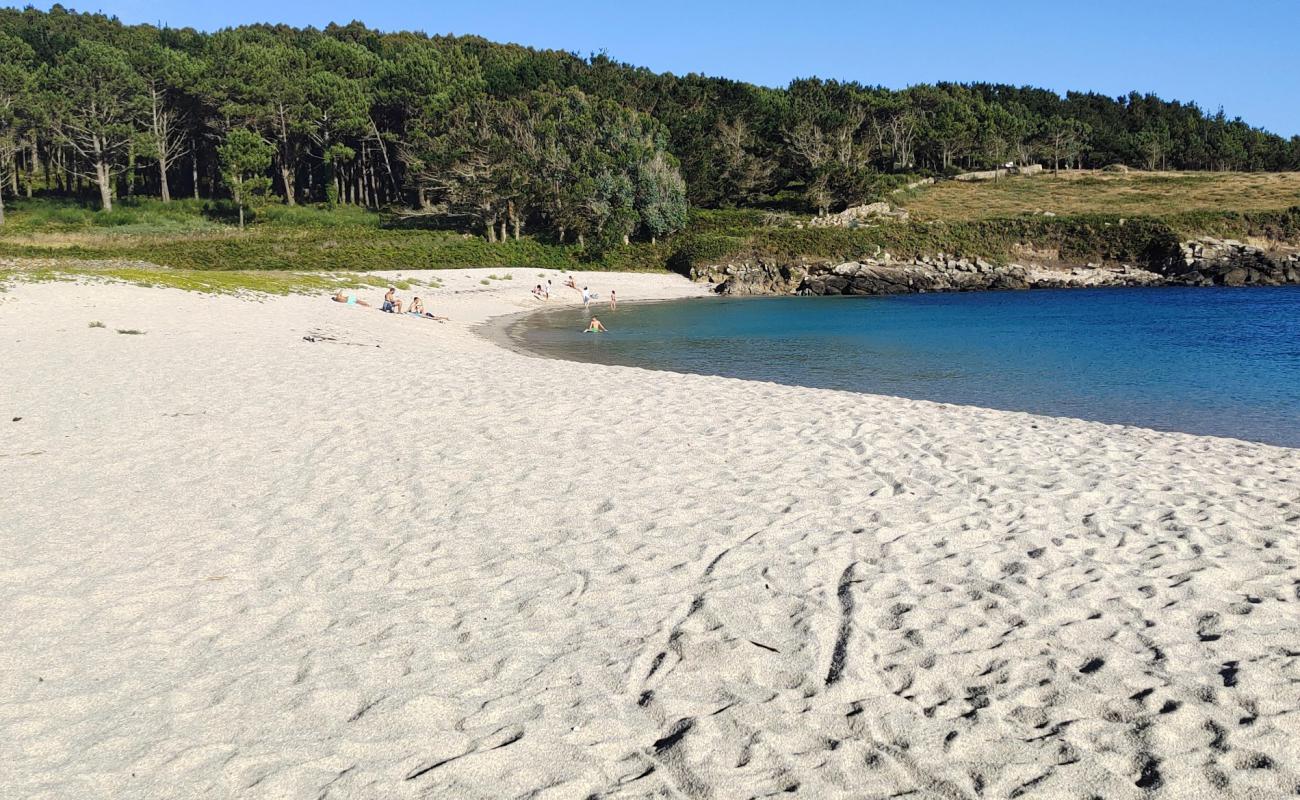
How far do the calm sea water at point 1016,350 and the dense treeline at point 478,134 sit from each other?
25.0 meters

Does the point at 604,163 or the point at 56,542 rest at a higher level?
the point at 604,163

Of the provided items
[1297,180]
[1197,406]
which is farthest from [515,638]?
[1297,180]

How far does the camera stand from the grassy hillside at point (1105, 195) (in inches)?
2854

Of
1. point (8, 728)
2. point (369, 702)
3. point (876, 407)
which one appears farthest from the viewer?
point (876, 407)

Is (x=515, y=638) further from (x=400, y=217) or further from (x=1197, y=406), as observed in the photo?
(x=400, y=217)

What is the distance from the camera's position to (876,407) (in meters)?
13.1

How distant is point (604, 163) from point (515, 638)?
203 feet

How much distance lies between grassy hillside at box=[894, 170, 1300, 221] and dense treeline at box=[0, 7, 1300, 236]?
23.2 feet

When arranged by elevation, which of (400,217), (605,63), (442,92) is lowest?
(400,217)

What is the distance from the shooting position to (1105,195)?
81750mm

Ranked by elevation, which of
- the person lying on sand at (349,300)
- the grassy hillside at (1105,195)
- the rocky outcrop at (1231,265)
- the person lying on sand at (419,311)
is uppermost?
the grassy hillside at (1105,195)

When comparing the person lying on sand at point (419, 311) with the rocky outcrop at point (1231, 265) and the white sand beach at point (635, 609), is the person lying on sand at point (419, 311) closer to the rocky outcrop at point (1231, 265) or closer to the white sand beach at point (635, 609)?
the white sand beach at point (635, 609)

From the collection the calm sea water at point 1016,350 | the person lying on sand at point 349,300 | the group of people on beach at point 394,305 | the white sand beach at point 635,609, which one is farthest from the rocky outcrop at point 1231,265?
the white sand beach at point 635,609

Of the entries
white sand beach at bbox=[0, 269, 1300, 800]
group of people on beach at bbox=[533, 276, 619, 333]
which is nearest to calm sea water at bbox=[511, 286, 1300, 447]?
group of people on beach at bbox=[533, 276, 619, 333]
